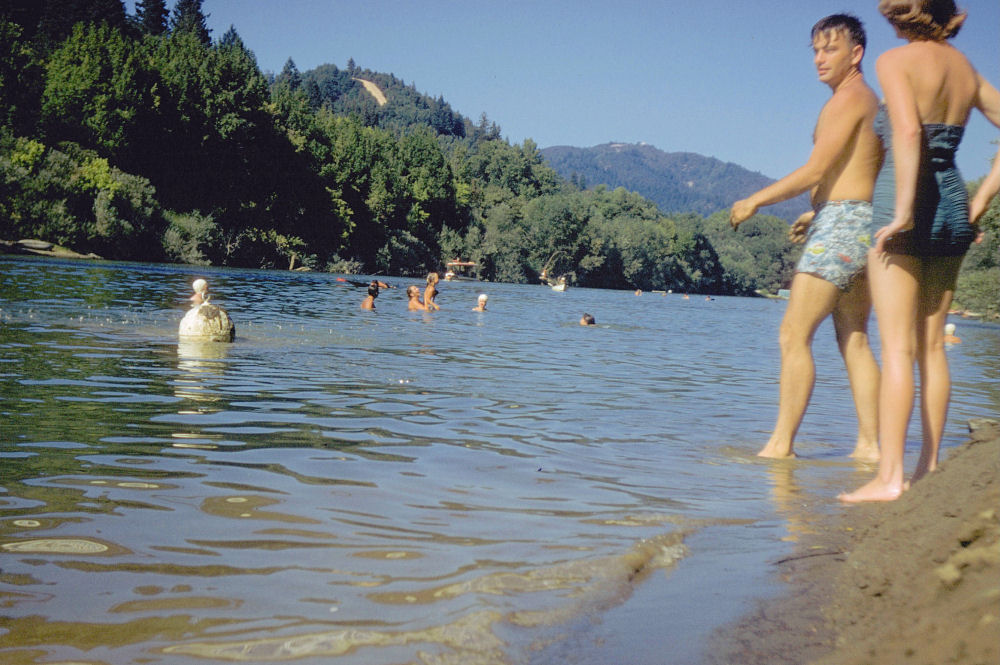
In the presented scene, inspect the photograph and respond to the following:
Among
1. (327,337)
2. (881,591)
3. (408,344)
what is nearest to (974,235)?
(881,591)

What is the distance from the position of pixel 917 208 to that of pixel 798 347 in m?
1.49

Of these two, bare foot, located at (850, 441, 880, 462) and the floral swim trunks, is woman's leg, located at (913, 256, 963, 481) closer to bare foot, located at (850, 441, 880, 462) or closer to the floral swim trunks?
the floral swim trunks

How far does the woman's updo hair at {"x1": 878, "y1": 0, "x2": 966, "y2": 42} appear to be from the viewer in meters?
4.44

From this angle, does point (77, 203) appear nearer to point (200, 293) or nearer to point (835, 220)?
point (200, 293)

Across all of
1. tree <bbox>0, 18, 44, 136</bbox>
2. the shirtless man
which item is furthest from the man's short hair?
tree <bbox>0, 18, 44, 136</bbox>

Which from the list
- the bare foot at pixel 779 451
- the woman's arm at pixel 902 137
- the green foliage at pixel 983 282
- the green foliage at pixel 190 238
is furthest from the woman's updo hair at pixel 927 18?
the green foliage at pixel 190 238

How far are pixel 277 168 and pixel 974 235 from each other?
80.3 m

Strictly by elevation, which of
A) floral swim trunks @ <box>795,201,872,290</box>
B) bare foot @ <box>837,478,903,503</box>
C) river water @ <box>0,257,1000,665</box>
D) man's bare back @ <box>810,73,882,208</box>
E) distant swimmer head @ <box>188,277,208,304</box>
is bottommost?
river water @ <box>0,257,1000,665</box>

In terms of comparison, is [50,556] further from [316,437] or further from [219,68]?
[219,68]

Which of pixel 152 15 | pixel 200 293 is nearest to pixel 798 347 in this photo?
pixel 200 293

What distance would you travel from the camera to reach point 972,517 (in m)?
2.21

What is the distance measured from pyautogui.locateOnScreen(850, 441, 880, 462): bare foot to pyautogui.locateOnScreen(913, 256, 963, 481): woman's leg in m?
1.45

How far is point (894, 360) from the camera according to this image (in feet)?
14.4

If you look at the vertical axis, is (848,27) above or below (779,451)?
above
